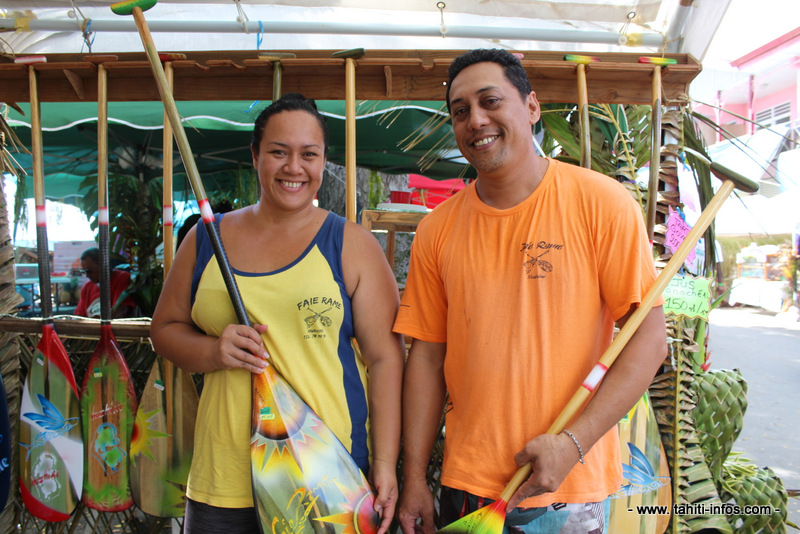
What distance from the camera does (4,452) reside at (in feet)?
6.05

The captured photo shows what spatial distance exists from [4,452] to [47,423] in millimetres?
161

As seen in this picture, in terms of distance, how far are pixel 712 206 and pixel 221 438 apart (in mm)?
1432

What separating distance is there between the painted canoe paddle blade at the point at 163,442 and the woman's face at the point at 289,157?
836 millimetres

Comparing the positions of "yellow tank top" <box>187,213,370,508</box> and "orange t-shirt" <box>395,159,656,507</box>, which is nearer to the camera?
"orange t-shirt" <box>395,159,656,507</box>

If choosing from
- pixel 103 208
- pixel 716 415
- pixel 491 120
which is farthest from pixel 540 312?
pixel 103 208

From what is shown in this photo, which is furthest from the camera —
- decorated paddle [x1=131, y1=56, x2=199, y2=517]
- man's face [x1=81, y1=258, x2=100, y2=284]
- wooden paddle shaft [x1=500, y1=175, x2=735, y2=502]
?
man's face [x1=81, y1=258, x2=100, y2=284]

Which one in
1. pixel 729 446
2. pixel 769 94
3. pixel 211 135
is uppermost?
pixel 769 94

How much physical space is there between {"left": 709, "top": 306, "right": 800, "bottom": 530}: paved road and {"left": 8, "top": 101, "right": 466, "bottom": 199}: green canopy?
2.53 metres

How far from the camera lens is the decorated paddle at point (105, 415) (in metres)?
1.87

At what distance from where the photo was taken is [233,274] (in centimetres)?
141

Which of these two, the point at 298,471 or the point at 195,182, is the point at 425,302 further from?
the point at 195,182

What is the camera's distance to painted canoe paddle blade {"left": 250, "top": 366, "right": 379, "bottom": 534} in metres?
1.31

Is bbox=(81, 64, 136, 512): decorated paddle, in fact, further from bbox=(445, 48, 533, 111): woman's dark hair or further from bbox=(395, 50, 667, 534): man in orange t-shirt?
bbox=(445, 48, 533, 111): woman's dark hair

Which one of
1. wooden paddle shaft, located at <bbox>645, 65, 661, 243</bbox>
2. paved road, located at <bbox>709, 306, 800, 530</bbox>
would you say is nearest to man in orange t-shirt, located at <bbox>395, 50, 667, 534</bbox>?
wooden paddle shaft, located at <bbox>645, 65, 661, 243</bbox>
